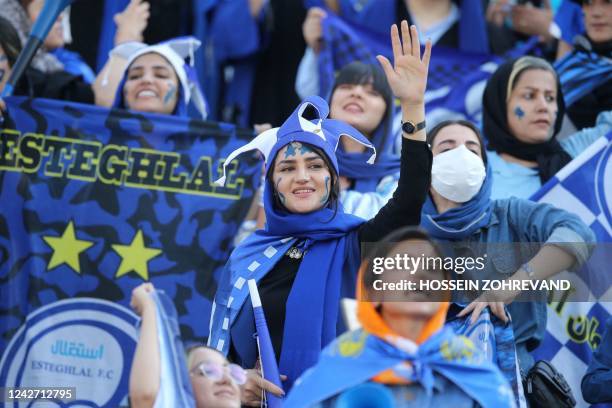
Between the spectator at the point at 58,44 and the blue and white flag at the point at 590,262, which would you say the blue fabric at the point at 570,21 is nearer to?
the blue and white flag at the point at 590,262

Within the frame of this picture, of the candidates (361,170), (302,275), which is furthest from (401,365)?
(361,170)

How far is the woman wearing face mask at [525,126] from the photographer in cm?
704

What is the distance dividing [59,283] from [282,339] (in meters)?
1.98

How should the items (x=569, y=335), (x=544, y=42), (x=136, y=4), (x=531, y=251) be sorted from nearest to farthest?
(x=531, y=251)
(x=569, y=335)
(x=136, y=4)
(x=544, y=42)

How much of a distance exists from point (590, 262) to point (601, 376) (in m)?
0.83

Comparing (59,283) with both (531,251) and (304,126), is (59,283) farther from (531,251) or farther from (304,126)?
(531,251)

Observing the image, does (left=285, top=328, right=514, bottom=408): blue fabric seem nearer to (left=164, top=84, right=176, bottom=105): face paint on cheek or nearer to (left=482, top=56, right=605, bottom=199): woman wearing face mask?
(left=482, top=56, right=605, bottom=199): woman wearing face mask

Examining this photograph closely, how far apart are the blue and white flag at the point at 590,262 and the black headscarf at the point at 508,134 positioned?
311mm

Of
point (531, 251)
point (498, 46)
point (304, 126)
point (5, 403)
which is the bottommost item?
point (5, 403)

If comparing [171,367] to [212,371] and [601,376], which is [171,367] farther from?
[601,376]

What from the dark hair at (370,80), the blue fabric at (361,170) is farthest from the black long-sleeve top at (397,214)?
the dark hair at (370,80)

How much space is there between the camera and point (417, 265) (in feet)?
14.8

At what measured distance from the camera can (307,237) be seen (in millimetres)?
5508

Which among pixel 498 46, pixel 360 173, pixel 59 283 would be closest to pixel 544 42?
pixel 498 46
